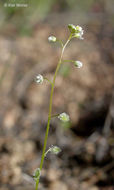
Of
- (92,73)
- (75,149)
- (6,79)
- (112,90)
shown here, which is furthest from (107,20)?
(75,149)

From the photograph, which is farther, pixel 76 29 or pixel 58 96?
pixel 58 96

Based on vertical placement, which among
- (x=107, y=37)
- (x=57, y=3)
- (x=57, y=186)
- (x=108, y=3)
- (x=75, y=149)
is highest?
(x=57, y=3)

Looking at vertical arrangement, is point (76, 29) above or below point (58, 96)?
below

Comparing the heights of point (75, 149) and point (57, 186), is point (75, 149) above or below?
above

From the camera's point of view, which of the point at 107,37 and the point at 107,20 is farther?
the point at 107,20

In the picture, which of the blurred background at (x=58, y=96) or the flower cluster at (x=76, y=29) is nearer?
the flower cluster at (x=76, y=29)

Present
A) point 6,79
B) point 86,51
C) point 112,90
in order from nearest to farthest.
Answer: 1. point 112,90
2. point 6,79
3. point 86,51

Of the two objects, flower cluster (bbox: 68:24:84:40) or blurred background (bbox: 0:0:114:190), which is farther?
blurred background (bbox: 0:0:114:190)

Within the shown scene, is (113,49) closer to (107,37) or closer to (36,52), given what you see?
(107,37)
